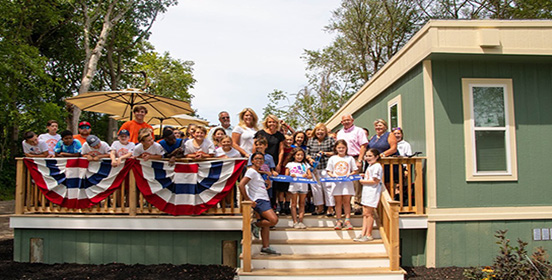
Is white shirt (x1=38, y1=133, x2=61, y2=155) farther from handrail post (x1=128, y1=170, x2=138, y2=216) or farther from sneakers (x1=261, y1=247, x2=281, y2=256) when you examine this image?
sneakers (x1=261, y1=247, x2=281, y2=256)

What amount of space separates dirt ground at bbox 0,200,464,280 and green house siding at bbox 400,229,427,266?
0.54ft

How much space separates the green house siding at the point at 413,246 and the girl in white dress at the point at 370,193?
0.88 metres

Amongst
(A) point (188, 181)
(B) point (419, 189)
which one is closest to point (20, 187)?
(A) point (188, 181)

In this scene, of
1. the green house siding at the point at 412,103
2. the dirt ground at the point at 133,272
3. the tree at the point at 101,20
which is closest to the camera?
the dirt ground at the point at 133,272

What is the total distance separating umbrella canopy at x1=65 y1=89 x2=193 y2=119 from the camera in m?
7.21

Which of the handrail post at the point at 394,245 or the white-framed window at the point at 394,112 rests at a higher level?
the white-framed window at the point at 394,112

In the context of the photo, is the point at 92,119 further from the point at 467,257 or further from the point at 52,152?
the point at 467,257

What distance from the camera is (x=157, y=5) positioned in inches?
1000

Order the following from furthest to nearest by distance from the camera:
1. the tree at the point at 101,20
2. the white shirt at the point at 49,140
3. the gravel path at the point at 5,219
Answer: the tree at the point at 101,20
the gravel path at the point at 5,219
the white shirt at the point at 49,140

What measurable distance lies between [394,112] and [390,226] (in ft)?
11.3

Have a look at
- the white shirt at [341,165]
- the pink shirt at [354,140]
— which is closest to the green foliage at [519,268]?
the white shirt at [341,165]

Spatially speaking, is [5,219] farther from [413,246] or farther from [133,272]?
[413,246]

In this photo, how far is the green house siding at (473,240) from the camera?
615 cm

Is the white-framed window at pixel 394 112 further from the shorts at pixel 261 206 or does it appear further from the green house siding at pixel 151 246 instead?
the green house siding at pixel 151 246
